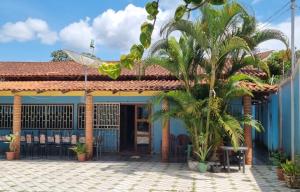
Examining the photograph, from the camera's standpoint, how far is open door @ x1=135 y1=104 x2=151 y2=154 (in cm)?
1645

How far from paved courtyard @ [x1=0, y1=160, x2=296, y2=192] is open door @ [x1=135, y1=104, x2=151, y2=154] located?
3.07 m

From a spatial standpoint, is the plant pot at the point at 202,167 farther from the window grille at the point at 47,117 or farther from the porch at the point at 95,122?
the window grille at the point at 47,117

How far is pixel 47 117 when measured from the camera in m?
17.0

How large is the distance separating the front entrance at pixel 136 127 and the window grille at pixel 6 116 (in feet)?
14.9

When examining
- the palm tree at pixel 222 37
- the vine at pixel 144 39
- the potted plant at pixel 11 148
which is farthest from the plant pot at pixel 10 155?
the vine at pixel 144 39

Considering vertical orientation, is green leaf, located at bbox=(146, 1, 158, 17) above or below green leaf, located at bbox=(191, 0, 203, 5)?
below

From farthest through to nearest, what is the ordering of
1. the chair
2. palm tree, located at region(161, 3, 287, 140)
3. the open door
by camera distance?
the open door < the chair < palm tree, located at region(161, 3, 287, 140)

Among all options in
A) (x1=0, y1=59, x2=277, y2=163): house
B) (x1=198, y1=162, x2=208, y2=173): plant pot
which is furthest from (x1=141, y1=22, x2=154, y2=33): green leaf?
(x1=0, y1=59, x2=277, y2=163): house

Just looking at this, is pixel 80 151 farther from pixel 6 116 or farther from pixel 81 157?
pixel 6 116

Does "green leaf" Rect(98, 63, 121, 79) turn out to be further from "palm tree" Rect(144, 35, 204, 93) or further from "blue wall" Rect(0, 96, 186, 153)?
"blue wall" Rect(0, 96, 186, 153)

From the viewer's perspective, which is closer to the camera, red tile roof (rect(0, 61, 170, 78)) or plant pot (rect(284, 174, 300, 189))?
plant pot (rect(284, 174, 300, 189))

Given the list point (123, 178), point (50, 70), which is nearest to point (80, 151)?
point (123, 178)

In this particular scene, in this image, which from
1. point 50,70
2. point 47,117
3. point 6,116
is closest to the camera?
point 47,117

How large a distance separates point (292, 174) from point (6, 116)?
12.1 meters
